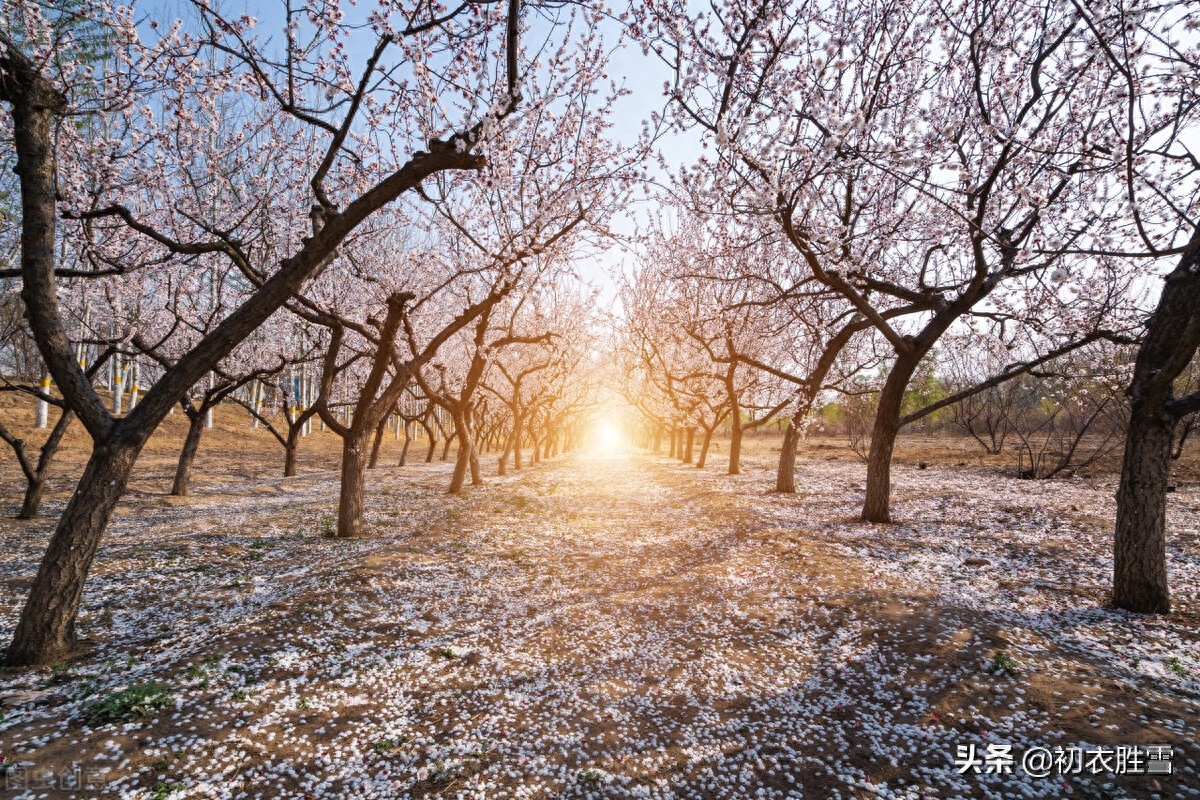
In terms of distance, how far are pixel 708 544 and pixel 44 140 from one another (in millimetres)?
11030

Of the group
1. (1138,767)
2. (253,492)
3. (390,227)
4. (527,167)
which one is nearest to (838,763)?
(1138,767)

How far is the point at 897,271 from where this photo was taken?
1395 centimetres

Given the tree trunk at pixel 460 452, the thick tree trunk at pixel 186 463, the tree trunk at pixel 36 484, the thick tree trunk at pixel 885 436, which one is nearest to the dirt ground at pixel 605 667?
the thick tree trunk at pixel 885 436

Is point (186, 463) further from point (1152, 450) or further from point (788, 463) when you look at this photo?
point (1152, 450)

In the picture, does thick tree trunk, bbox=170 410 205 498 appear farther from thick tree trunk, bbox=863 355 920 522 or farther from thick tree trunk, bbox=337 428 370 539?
thick tree trunk, bbox=863 355 920 522

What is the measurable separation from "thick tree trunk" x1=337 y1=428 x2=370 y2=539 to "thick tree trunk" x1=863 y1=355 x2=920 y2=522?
10.9m

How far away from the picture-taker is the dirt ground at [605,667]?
145 inches

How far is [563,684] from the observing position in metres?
5.07

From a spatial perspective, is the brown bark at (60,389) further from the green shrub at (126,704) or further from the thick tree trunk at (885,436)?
the thick tree trunk at (885,436)

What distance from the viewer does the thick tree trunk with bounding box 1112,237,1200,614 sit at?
19.7 ft

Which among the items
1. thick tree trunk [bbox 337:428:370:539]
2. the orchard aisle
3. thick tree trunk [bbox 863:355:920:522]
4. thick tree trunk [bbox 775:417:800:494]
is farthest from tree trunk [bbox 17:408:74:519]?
thick tree trunk [bbox 775:417:800:494]

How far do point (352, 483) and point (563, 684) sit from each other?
24.6ft

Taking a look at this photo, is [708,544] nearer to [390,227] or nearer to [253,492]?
[390,227]

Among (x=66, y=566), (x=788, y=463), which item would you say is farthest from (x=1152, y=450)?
(x=66, y=566)
